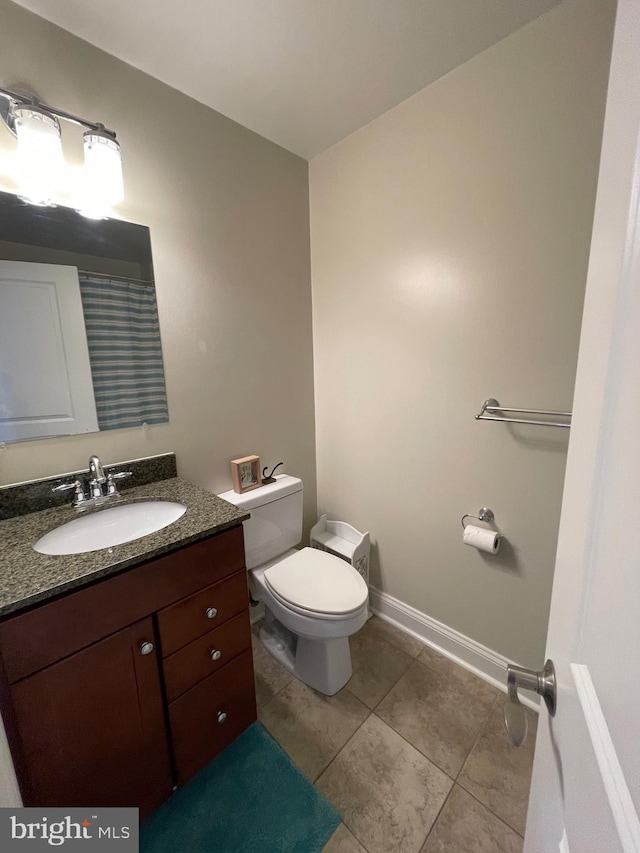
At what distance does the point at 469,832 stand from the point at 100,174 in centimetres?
238

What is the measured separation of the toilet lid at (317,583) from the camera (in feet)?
4.38

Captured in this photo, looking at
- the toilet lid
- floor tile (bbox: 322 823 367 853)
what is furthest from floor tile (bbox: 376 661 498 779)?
the toilet lid

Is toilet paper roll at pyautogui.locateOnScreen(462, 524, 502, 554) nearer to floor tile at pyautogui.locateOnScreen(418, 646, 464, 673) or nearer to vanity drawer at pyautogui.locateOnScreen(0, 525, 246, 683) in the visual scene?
floor tile at pyautogui.locateOnScreen(418, 646, 464, 673)

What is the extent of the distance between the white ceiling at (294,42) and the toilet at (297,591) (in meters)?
1.66

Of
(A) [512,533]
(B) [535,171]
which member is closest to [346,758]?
(A) [512,533]

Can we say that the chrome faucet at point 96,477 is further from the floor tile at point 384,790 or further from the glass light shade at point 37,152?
the floor tile at point 384,790

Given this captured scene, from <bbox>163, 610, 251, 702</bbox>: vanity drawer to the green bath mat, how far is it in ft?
1.33

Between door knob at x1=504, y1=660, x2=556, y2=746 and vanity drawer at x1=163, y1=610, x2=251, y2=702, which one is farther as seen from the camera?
vanity drawer at x1=163, y1=610, x2=251, y2=702

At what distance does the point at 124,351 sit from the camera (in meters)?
1.31

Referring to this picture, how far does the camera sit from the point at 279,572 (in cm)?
152

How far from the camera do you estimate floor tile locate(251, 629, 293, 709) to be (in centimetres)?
148

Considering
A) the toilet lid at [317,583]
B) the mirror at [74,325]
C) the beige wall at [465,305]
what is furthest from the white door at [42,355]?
the beige wall at [465,305]

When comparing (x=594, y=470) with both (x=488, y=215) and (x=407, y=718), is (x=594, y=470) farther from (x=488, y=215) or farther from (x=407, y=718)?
(x=407, y=718)

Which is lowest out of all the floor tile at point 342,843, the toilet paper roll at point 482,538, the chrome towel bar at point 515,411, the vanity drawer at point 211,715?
the floor tile at point 342,843
